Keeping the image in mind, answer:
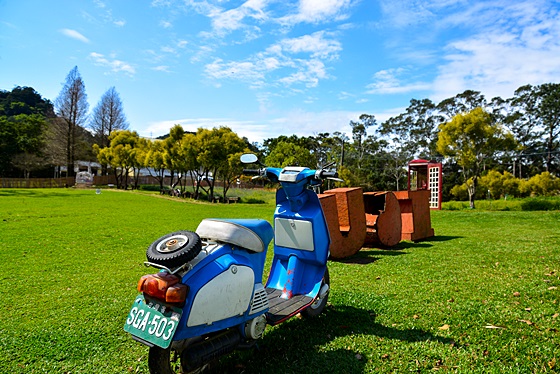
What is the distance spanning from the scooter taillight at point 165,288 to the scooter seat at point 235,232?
1.62ft

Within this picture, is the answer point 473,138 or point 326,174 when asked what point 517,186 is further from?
point 326,174

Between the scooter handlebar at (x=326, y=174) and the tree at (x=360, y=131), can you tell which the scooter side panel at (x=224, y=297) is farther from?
the tree at (x=360, y=131)

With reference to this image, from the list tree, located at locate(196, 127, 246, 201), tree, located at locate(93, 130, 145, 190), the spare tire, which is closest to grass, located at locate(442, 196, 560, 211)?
tree, located at locate(196, 127, 246, 201)

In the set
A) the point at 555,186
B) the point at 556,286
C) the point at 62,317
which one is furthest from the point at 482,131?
the point at 62,317

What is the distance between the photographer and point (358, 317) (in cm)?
409

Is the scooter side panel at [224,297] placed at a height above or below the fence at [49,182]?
below

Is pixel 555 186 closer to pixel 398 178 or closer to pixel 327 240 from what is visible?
pixel 398 178

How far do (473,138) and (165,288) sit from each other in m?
25.2

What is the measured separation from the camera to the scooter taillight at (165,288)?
2.34m

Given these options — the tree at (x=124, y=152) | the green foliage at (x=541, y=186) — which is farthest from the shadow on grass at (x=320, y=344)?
the tree at (x=124, y=152)

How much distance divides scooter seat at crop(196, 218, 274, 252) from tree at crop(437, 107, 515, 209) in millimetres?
23660

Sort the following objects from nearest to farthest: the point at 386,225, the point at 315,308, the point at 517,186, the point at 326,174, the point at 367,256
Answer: the point at 326,174, the point at 315,308, the point at 367,256, the point at 386,225, the point at 517,186

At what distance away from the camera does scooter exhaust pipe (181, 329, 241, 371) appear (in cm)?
244

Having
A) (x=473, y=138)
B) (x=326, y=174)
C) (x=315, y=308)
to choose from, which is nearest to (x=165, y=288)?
(x=326, y=174)
